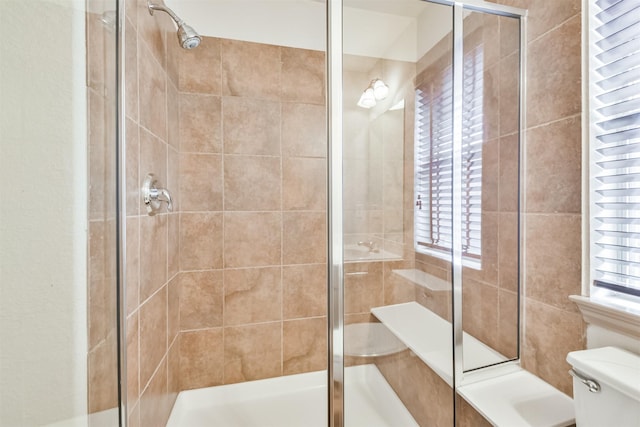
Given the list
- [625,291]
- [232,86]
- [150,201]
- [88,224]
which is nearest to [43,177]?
[88,224]

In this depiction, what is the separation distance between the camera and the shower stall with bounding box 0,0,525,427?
2.14ft

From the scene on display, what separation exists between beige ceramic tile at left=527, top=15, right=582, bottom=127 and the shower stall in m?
0.07

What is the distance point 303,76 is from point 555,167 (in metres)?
1.41

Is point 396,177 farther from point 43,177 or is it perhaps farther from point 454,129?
point 43,177

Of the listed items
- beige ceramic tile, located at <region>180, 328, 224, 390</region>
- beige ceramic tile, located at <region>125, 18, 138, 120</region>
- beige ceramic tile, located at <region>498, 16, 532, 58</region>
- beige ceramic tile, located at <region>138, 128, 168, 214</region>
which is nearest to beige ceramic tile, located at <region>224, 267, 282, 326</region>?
beige ceramic tile, located at <region>180, 328, 224, 390</region>

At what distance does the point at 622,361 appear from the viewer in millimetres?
719

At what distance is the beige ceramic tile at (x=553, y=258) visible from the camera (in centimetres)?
92

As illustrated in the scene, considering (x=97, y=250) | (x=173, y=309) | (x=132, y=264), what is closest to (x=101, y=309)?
(x=97, y=250)

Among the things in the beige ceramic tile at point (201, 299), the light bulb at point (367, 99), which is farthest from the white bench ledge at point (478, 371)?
the beige ceramic tile at point (201, 299)

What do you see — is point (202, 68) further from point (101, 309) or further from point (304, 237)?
point (101, 309)

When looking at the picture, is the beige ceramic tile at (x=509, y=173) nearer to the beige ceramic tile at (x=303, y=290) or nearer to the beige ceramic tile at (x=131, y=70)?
the beige ceramic tile at (x=303, y=290)

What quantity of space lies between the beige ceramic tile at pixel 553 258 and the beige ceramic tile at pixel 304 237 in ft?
3.41

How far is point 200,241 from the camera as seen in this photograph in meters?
1.62

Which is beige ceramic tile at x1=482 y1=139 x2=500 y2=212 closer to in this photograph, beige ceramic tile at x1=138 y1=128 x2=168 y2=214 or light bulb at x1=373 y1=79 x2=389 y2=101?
light bulb at x1=373 y1=79 x2=389 y2=101
